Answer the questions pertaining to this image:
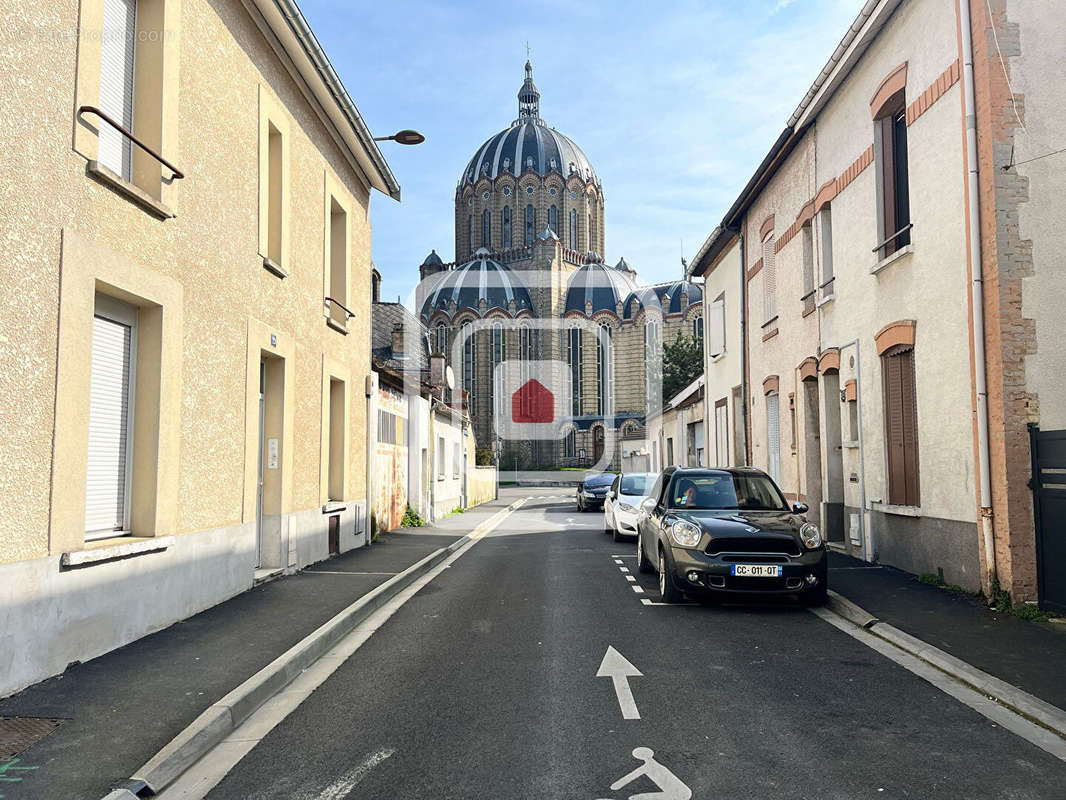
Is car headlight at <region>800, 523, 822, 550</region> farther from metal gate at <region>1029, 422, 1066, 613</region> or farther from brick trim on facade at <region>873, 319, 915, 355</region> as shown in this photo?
brick trim on facade at <region>873, 319, 915, 355</region>

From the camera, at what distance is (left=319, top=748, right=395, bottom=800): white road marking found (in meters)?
3.90

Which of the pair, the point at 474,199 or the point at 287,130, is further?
the point at 474,199

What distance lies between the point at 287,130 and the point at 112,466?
18.8 feet

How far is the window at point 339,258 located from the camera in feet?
47.0

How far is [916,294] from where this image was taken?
34.8ft

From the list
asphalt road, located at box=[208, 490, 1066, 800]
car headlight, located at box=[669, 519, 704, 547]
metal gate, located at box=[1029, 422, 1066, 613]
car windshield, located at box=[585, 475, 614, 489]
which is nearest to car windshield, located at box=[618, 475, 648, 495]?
car headlight, located at box=[669, 519, 704, 547]

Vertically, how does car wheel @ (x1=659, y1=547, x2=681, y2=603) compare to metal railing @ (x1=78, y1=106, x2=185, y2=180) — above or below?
below

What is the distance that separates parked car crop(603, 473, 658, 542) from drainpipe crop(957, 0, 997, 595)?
8034 mm

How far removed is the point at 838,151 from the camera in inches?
531

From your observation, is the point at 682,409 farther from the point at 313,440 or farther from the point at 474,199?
the point at 474,199

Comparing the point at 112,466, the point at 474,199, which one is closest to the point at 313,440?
the point at 112,466

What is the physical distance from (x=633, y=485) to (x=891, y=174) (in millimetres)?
9485

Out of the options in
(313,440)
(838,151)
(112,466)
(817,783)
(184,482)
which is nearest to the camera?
(817,783)
